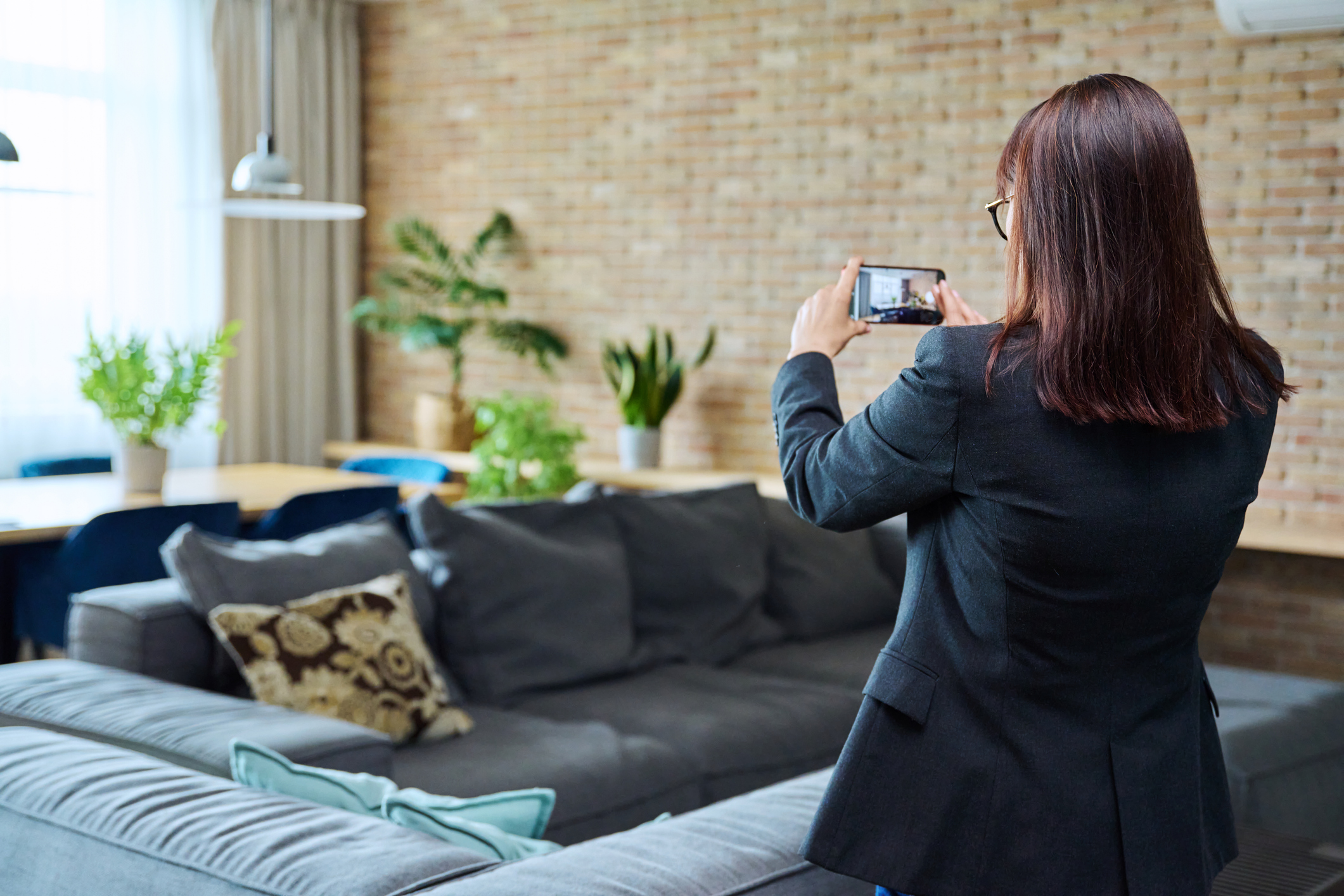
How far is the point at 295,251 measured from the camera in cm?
675

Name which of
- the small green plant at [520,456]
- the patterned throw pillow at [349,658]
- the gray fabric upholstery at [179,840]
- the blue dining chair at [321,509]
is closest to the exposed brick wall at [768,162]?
the small green plant at [520,456]

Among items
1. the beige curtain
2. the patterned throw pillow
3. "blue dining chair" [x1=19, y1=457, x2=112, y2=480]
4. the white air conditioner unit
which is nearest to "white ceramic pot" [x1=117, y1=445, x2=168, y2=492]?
"blue dining chair" [x1=19, y1=457, x2=112, y2=480]

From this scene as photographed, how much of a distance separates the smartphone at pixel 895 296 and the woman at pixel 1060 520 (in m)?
0.24

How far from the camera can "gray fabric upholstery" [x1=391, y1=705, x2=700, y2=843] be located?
8.30 ft

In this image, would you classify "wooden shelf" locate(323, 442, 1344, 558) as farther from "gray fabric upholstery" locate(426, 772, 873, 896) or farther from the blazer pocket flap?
the blazer pocket flap

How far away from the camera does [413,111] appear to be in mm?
6852

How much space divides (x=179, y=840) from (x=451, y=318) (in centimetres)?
549

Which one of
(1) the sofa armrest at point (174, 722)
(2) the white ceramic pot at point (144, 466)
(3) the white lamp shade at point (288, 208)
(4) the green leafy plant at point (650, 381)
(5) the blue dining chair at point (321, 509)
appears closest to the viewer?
(1) the sofa armrest at point (174, 722)

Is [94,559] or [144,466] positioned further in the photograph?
[144,466]

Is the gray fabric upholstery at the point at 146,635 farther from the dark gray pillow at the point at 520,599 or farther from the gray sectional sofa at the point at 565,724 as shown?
the dark gray pillow at the point at 520,599

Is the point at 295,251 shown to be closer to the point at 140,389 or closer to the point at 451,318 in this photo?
the point at 451,318

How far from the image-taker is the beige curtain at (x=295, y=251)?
254 inches

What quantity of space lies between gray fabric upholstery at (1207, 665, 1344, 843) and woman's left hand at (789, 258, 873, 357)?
6.70 ft

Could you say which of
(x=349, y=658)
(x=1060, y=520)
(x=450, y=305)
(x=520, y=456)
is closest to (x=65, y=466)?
(x=520, y=456)
